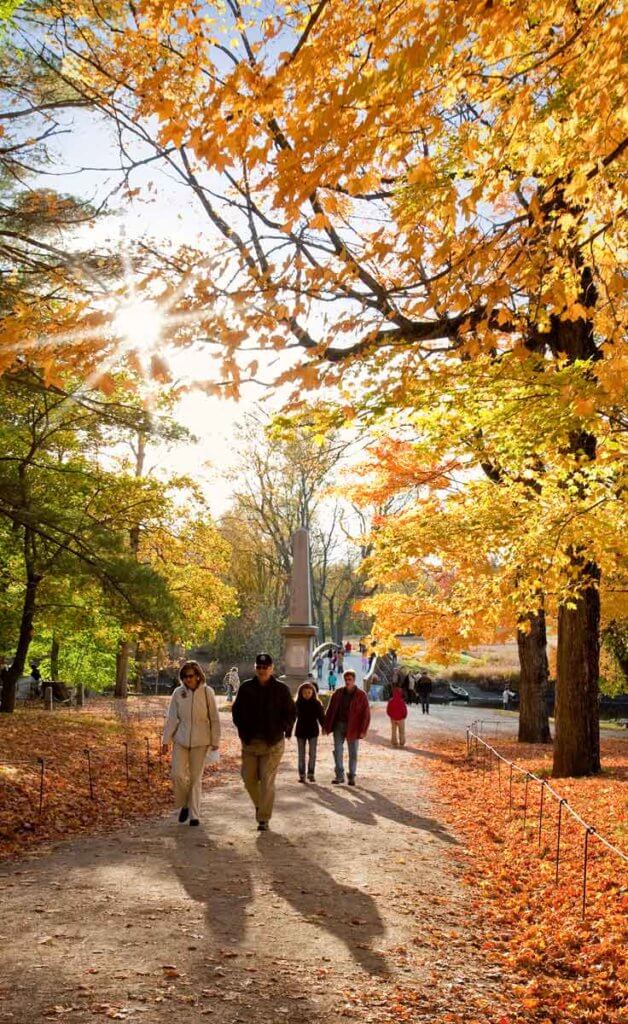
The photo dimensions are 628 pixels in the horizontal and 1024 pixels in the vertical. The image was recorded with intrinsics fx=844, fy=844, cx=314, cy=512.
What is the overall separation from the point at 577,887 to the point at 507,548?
195 inches

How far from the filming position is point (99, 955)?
4535mm

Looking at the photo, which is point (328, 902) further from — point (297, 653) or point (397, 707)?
point (297, 653)

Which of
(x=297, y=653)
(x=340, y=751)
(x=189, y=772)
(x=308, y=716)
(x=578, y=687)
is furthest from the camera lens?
(x=297, y=653)

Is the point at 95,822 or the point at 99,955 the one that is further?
the point at 95,822

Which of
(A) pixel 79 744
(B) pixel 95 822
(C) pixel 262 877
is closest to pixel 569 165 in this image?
(C) pixel 262 877

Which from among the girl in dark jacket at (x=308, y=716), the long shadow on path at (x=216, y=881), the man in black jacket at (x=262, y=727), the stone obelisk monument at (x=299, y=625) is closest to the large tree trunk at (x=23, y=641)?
the girl in dark jacket at (x=308, y=716)

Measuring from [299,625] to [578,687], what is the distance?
1178cm

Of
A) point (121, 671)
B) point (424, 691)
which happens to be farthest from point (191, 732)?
point (424, 691)

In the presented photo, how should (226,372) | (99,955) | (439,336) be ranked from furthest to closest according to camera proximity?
(439,336), (226,372), (99,955)

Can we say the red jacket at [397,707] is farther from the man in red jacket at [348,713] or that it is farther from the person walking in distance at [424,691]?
the person walking in distance at [424,691]

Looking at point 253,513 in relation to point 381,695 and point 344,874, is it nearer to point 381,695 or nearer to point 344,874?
point 381,695

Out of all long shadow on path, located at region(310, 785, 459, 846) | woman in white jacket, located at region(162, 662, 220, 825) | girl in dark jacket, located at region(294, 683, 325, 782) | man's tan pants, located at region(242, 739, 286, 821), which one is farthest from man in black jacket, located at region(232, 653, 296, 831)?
girl in dark jacket, located at region(294, 683, 325, 782)

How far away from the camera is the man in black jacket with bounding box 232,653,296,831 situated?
319 inches

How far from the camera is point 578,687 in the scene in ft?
38.5
